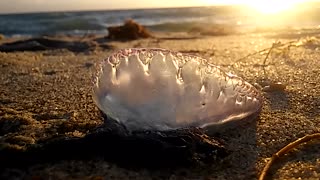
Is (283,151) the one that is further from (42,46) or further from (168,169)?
(42,46)

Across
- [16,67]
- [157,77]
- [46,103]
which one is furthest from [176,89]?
[16,67]

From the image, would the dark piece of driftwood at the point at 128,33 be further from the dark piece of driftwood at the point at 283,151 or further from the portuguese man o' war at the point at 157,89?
the dark piece of driftwood at the point at 283,151

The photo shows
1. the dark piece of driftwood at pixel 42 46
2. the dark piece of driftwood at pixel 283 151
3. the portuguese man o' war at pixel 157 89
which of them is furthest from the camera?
the dark piece of driftwood at pixel 42 46

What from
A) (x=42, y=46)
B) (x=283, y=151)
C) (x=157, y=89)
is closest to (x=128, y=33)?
(x=42, y=46)

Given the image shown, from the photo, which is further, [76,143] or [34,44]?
[34,44]

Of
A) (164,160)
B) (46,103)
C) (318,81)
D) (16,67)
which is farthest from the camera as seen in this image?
(16,67)

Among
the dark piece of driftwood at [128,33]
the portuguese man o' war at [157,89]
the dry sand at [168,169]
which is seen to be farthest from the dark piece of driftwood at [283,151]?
the dark piece of driftwood at [128,33]

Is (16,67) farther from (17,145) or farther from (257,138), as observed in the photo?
(257,138)
